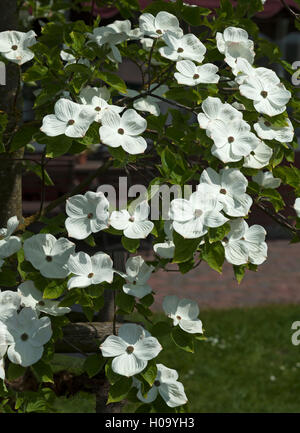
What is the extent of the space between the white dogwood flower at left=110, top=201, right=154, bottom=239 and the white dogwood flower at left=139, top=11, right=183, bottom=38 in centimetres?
60

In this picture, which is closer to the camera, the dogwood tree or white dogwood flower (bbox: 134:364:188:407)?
the dogwood tree

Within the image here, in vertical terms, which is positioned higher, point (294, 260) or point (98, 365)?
point (98, 365)

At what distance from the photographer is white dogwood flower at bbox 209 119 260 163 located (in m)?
1.85

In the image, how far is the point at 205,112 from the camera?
195 centimetres

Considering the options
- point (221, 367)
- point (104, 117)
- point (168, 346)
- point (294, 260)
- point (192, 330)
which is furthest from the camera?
point (294, 260)

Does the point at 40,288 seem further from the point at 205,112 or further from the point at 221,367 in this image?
the point at 221,367

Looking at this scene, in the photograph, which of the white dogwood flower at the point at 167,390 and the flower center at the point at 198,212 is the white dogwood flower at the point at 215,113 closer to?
the flower center at the point at 198,212

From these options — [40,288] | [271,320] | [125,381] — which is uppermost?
[40,288]

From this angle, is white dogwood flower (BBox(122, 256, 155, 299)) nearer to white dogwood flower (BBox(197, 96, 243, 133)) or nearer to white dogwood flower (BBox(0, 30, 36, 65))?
white dogwood flower (BBox(197, 96, 243, 133))

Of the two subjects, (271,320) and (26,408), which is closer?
(26,408)

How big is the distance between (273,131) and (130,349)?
73cm

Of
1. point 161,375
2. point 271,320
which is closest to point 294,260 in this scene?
point 271,320

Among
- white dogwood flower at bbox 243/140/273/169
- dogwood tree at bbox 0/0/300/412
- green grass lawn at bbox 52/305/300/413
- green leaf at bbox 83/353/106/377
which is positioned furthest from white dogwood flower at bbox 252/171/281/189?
green grass lawn at bbox 52/305/300/413

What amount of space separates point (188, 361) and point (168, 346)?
1.02 ft
